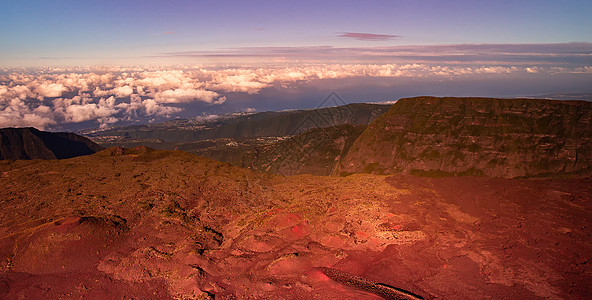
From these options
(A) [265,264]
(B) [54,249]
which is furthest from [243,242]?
(B) [54,249]

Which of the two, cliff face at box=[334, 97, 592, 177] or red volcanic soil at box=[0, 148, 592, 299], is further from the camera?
cliff face at box=[334, 97, 592, 177]

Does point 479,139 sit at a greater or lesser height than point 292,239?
lesser

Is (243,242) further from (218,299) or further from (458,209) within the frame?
(458,209)

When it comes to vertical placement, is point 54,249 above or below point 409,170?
above

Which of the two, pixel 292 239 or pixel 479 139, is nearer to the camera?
pixel 292 239
